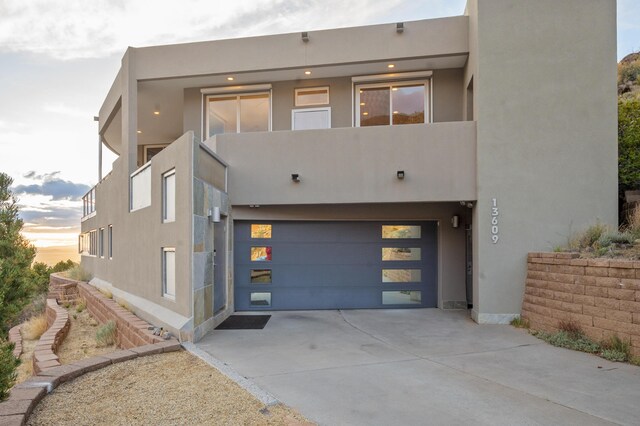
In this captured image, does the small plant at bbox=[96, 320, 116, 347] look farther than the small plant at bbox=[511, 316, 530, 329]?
Yes

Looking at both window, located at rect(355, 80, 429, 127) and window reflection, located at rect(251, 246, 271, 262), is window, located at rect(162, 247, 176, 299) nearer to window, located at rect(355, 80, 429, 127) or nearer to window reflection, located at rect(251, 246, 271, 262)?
window reflection, located at rect(251, 246, 271, 262)

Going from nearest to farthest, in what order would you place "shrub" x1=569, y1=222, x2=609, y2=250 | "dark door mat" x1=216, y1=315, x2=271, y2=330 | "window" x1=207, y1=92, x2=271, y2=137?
"shrub" x1=569, y1=222, x2=609, y2=250
"dark door mat" x1=216, y1=315, x2=271, y2=330
"window" x1=207, y1=92, x2=271, y2=137

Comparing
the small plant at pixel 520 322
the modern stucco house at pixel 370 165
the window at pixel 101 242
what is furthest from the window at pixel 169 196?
Answer: the window at pixel 101 242

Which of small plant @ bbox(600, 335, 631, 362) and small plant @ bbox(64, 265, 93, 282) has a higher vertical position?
small plant @ bbox(600, 335, 631, 362)

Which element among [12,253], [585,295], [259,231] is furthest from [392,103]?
[12,253]

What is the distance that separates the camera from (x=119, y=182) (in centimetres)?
1267

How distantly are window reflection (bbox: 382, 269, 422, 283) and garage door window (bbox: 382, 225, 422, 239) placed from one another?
868 millimetres

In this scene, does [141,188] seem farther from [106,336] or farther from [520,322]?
[520,322]

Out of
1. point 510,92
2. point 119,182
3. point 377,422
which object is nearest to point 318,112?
point 510,92

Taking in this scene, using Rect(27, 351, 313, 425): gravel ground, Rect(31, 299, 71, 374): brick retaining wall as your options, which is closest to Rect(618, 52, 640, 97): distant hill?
Rect(27, 351, 313, 425): gravel ground

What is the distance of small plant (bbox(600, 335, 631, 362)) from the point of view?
602 cm

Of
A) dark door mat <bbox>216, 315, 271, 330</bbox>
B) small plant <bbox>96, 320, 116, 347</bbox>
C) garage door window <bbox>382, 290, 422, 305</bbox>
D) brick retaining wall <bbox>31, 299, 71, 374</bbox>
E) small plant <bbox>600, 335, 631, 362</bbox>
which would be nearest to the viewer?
small plant <bbox>600, 335, 631, 362</bbox>

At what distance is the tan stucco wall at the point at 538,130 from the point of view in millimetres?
8531

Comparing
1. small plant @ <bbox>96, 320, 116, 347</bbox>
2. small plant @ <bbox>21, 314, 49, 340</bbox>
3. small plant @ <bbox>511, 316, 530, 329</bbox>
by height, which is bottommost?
small plant @ <bbox>21, 314, 49, 340</bbox>
